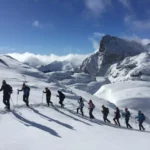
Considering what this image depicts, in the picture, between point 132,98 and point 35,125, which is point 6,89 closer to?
point 35,125

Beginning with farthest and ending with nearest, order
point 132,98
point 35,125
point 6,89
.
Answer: point 132,98
point 6,89
point 35,125

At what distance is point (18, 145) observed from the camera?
1311 centimetres

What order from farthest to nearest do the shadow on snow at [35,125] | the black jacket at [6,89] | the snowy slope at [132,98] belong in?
1. the snowy slope at [132,98]
2. the black jacket at [6,89]
3. the shadow on snow at [35,125]

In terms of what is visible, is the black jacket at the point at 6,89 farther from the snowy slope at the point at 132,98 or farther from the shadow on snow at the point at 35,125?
the snowy slope at the point at 132,98

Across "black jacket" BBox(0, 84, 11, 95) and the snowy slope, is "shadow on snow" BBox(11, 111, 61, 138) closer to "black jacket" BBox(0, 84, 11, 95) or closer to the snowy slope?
"black jacket" BBox(0, 84, 11, 95)

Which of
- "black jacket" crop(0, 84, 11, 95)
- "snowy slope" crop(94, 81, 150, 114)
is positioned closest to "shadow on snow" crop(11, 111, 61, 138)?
"black jacket" crop(0, 84, 11, 95)

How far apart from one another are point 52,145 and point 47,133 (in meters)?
2.55

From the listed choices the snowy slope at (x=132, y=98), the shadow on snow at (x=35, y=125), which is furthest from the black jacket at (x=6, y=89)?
the snowy slope at (x=132, y=98)

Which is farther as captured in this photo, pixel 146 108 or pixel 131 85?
pixel 131 85

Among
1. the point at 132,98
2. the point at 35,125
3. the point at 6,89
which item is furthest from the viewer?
the point at 132,98

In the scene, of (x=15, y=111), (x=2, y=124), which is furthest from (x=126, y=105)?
(x=2, y=124)

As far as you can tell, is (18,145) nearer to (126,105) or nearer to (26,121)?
(26,121)

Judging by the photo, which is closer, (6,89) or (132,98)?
(6,89)

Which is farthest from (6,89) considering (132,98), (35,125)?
(132,98)
